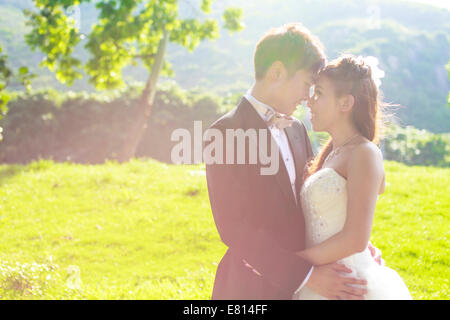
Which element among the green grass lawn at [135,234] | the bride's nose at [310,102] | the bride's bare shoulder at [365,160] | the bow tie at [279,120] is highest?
the bride's nose at [310,102]

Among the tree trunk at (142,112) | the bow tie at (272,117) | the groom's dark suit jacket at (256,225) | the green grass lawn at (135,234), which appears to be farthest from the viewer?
the tree trunk at (142,112)

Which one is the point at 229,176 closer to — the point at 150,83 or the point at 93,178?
the point at 93,178

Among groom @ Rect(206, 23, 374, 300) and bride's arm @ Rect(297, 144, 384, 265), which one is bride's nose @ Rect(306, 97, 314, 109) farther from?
bride's arm @ Rect(297, 144, 384, 265)

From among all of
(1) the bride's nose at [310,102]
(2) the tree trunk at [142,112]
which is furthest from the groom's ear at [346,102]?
(2) the tree trunk at [142,112]

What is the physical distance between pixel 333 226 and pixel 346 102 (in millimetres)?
814

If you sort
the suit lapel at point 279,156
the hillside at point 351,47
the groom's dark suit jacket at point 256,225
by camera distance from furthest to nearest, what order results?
the hillside at point 351,47
the suit lapel at point 279,156
the groom's dark suit jacket at point 256,225

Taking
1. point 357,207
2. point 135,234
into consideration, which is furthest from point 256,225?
point 135,234

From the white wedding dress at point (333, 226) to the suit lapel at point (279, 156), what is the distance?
0.17 m

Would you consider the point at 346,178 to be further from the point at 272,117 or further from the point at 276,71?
the point at 276,71

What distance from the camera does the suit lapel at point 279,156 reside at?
265 centimetres

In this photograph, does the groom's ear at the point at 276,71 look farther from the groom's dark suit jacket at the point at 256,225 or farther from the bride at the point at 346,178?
the groom's dark suit jacket at the point at 256,225
